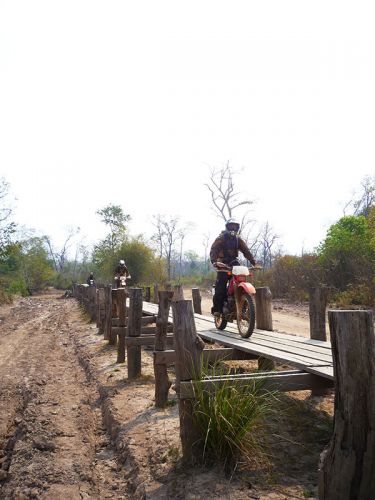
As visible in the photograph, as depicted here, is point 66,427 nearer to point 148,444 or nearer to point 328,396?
point 148,444

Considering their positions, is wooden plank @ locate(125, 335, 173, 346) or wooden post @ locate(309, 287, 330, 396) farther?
wooden plank @ locate(125, 335, 173, 346)

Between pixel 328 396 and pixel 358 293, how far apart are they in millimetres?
11863

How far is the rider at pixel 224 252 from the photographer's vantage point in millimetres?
7141

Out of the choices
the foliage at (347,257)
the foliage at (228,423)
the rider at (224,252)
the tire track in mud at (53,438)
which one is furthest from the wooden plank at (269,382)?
the foliage at (347,257)

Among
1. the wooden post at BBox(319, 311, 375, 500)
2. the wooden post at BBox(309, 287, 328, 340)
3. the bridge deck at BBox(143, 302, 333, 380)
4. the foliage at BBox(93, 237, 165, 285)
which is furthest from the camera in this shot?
the foliage at BBox(93, 237, 165, 285)

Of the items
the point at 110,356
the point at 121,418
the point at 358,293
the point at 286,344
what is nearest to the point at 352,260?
the point at 358,293

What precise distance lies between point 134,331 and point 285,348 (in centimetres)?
265

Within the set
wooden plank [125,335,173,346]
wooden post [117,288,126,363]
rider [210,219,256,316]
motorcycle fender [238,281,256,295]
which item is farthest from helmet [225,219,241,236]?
wooden post [117,288,126,363]

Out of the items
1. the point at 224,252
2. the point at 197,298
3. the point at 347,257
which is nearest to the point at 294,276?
the point at 347,257

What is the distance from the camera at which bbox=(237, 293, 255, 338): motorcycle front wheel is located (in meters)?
6.19

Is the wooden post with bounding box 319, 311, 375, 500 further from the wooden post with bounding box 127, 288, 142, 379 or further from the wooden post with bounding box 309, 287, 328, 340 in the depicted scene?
the wooden post with bounding box 127, 288, 142, 379

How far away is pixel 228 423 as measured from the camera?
3492 mm

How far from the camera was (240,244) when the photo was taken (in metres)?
7.32

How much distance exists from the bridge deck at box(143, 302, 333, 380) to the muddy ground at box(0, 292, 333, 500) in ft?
1.74
